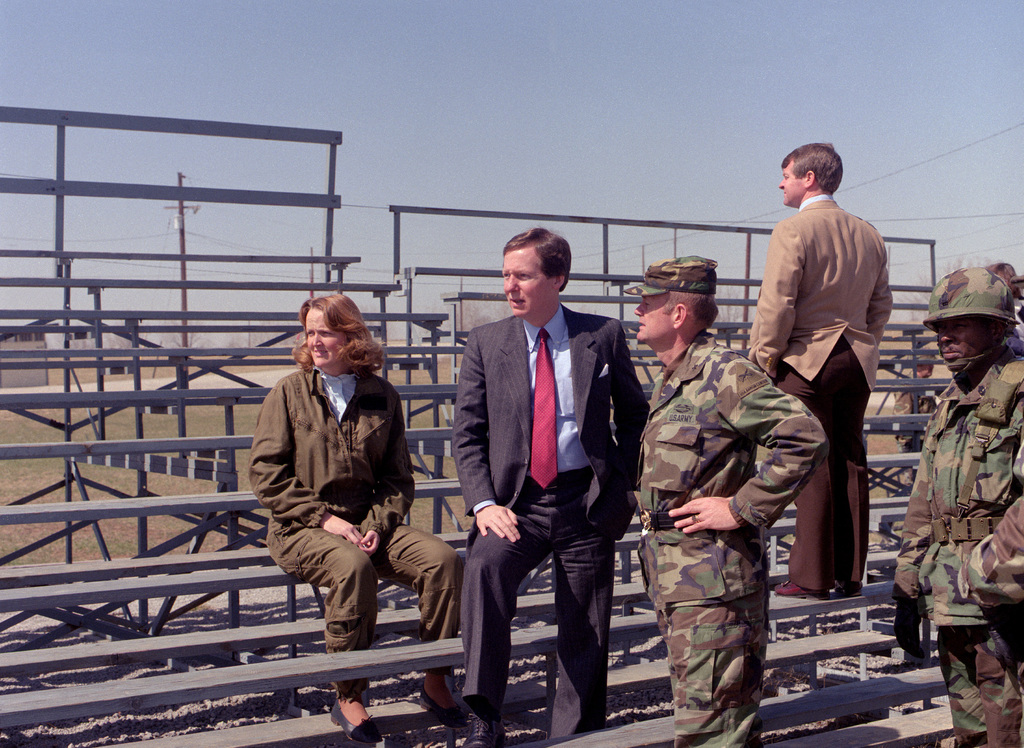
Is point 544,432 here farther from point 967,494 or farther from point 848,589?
point 848,589

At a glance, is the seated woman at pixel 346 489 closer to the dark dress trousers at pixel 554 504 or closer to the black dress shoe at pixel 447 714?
the black dress shoe at pixel 447 714

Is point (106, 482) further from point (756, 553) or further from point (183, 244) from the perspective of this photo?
point (183, 244)

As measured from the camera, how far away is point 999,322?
8.14ft

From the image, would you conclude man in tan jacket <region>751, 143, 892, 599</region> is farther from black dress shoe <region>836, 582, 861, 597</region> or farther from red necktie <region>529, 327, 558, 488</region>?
red necktie <region>529, 327, 558, 488</region>

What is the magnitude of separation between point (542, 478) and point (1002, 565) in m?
1.25

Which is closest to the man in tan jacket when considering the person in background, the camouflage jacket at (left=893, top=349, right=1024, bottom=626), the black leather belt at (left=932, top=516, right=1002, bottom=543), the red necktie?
the camouflage jacket at (left=893, top=349, right=1024, bottom=626)

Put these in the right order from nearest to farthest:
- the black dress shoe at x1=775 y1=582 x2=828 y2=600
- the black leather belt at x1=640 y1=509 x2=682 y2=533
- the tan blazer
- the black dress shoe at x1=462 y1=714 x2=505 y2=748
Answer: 1. the black leather belt at x1=640 y1=509 x2=682 y2=533
2. the black dress shoe at x1=462 y1=714 x2=505 y2=748
3. the tan blazer
4. the black dress shoe at x1=775 y1=582 x2=828 y2=600

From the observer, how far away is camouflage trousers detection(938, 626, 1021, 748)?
2.47m

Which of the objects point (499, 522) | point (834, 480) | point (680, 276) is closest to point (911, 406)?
point (834, 480)

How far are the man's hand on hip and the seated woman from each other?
54cm

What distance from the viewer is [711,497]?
7.69ft

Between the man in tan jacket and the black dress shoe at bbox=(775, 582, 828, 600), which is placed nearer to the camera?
the man in tan jacket

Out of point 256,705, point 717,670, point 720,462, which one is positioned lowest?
point 256,705

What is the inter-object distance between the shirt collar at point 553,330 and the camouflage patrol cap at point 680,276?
1.76 feet
